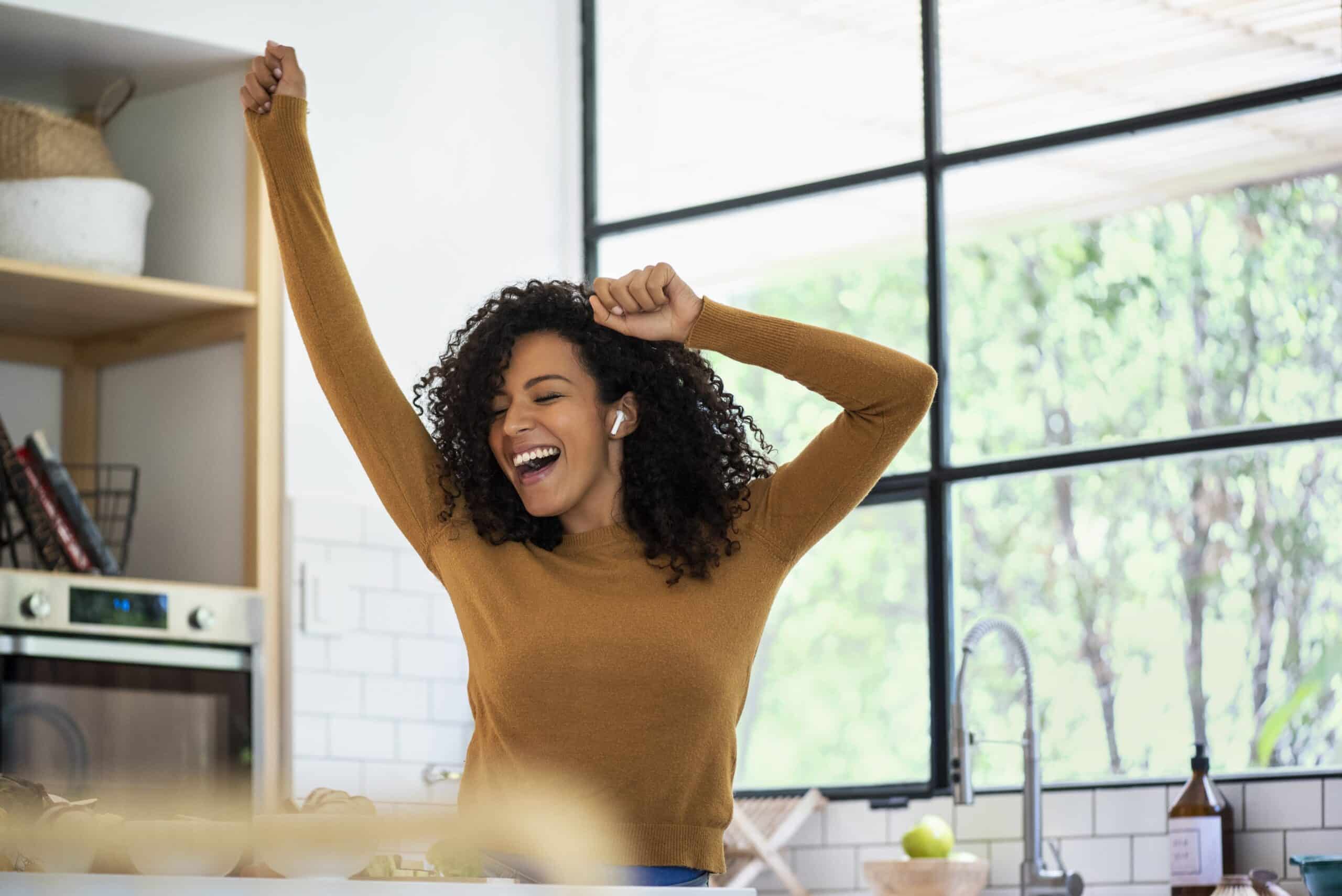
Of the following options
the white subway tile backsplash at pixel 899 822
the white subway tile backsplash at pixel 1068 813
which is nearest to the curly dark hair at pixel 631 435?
the white subway tile backsplash at pixel 1068 813

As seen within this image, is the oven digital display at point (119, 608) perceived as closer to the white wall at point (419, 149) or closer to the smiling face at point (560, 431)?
the white wall at point (419, 149)

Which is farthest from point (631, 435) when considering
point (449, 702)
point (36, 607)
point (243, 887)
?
point (449, 702)

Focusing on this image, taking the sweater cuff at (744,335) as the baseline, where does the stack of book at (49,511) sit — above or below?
below

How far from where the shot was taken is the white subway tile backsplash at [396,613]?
164 inches

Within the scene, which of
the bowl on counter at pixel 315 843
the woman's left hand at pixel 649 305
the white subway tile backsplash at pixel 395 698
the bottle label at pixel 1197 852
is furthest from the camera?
the white subway tile backsplash at pixel 395 698

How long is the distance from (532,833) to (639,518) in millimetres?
1054

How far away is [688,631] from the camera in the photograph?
191 centimetres

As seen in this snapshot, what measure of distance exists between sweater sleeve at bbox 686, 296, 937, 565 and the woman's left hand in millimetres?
51

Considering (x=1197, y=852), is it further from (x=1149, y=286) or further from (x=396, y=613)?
(x=396, y=613)

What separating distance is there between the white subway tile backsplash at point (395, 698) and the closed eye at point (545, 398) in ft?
7.07

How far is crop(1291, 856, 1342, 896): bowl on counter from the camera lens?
3064 millimetres

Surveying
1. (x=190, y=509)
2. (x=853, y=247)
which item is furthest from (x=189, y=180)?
(x=853, y=247)

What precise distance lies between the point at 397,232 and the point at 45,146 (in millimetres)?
840

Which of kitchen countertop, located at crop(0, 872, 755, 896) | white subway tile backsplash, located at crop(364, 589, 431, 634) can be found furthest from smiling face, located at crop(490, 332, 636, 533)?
white subway tile backsplash, located at crop(364, 589, 431, 634)
